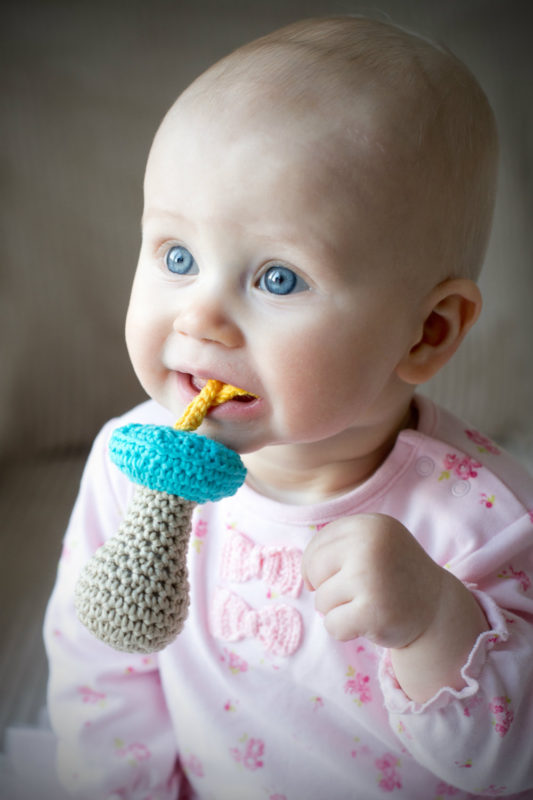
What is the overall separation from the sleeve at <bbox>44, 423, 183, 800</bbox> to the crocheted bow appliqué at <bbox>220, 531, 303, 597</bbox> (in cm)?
15

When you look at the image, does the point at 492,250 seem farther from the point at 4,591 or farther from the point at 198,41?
the point at 4,591

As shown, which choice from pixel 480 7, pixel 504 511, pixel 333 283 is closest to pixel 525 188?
pixel 480 7

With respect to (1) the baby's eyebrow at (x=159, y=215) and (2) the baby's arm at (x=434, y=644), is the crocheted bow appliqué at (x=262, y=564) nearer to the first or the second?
(2) the baby's arm at (x=434, y=644)

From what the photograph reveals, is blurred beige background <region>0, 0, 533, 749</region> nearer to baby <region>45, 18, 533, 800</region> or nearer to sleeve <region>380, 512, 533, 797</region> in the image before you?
baby <region>45, 18, 533, 800</region>

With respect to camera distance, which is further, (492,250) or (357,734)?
(492,250)

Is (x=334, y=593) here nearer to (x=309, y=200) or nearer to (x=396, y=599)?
(x=396, y=599)

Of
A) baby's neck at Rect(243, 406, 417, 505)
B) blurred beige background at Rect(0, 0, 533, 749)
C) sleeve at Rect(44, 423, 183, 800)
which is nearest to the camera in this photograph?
baby's neck at Rect(243, 406, 417, 505)

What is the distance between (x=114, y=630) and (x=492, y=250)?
3.22ft

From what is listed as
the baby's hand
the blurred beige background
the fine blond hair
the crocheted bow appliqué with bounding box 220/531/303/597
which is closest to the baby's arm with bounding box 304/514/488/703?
the baby's hand

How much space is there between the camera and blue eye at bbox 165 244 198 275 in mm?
645

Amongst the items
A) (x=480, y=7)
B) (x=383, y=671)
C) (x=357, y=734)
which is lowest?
(x=357, y=734)

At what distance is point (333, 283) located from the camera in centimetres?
61

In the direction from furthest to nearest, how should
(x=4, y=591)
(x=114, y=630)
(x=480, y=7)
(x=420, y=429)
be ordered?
(x=480, y=7), (x=4, y=591), (x=420, y=429), (x=114, y=630)

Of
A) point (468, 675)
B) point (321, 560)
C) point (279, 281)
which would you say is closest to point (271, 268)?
point (279, 281)
